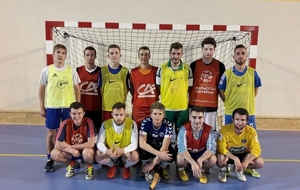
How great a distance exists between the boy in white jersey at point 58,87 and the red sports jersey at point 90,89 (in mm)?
175

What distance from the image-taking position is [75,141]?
3.37 meters

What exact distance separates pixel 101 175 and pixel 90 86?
118 cm

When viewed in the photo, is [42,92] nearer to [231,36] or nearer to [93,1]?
[93,1]

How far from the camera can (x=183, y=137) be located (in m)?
3.23

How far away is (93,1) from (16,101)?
261cm

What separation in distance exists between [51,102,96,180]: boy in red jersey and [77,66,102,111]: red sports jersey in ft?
1.21

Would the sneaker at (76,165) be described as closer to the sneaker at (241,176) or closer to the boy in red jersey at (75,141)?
the boy in red jersey at (75,141)

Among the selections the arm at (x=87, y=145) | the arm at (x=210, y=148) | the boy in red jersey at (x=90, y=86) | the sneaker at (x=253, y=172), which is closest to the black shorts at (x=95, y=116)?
the boy in red jersey at (x=90, y=86)

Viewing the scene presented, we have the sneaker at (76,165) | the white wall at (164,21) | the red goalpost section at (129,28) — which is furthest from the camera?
the white wall at (164,21)

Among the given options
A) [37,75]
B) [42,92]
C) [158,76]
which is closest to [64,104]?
[42,92]

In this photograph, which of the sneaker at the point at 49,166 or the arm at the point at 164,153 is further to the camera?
the sneaker at the point at 49,166

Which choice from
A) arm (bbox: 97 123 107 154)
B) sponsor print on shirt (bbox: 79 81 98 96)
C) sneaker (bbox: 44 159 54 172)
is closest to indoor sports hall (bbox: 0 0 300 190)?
sneaker (bbox: 44 159 54 172)

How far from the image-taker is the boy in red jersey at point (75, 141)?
326 centimetres

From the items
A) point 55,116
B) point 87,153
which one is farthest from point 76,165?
point 55,116
